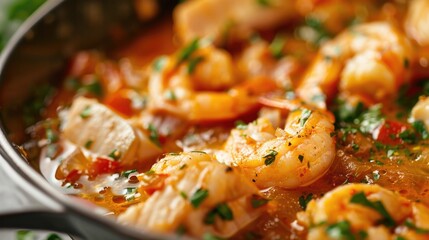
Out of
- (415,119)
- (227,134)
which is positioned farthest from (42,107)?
(415,119)

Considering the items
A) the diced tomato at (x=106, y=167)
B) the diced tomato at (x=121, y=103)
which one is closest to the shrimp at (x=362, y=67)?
the diced tomato at (x=121, y=103)

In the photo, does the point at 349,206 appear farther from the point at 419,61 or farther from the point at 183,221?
the point at 419,61

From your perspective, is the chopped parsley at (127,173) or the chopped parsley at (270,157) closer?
the chopped parsley at (270,157)

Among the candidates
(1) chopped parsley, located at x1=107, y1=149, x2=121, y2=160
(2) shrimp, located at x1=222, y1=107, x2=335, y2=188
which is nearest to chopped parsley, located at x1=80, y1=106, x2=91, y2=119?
(1) chopped parsley, located at x1=107, y1=149, x2=121, y2=160

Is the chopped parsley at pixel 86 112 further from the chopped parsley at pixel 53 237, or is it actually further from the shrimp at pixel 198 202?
the shrimp at pixel 198 202

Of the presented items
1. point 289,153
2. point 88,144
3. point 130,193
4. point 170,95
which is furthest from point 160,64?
point 289,153

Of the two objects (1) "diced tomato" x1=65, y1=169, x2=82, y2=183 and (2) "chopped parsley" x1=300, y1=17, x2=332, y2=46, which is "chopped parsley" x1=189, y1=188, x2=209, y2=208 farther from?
(2) "chopped parsley" x1=300, y1=17, x2=332, y2=46

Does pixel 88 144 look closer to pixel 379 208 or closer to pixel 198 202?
pixel 198 202
